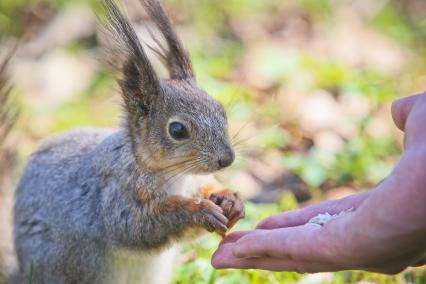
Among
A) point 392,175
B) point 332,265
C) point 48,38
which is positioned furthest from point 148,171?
point 48,38

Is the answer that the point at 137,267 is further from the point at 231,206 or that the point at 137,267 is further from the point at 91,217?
the point at 231,206

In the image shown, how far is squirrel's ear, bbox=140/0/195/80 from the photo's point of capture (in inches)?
110

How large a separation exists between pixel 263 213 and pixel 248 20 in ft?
7.99

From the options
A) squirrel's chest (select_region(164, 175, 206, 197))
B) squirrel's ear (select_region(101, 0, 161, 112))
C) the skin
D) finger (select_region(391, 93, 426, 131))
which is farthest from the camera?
squirrel's chest (select_region(164, 175, 206, 197))

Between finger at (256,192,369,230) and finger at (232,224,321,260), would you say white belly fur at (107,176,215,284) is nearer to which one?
finger at (256,192,369,230)

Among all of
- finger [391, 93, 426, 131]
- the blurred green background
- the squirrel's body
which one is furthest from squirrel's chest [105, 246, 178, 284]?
finger [391, 93, 426, 131]

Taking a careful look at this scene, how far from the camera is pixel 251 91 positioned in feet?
15.6

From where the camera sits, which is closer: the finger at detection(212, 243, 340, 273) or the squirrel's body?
the finger at detection(212, 243, 340, 273)

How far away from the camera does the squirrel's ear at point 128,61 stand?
252 cm

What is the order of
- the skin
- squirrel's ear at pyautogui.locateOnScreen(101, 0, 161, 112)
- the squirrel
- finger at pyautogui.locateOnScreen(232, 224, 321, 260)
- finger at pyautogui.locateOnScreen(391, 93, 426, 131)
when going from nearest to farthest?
1. the skin
2. finger at pyautogui.locateOnScreen(232, 224, 321, 260)
3. finger at pyautogui.locateOnScreen(391, 93, 426, 131)
4. squirrel's ear at pyautogui.locateOnScreen(101, 0, 161, 112)
5. the squirrel

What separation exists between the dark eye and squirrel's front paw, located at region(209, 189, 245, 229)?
0.24 metres

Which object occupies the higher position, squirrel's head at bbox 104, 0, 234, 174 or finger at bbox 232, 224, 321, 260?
squirrel's head at bbox 104, 0, 234, 174

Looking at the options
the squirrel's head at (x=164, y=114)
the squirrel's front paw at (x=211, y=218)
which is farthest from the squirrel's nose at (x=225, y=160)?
the squirrel's front paw at (x=211, y=218)

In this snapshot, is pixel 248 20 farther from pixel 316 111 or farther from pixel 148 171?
pixel 148 171
